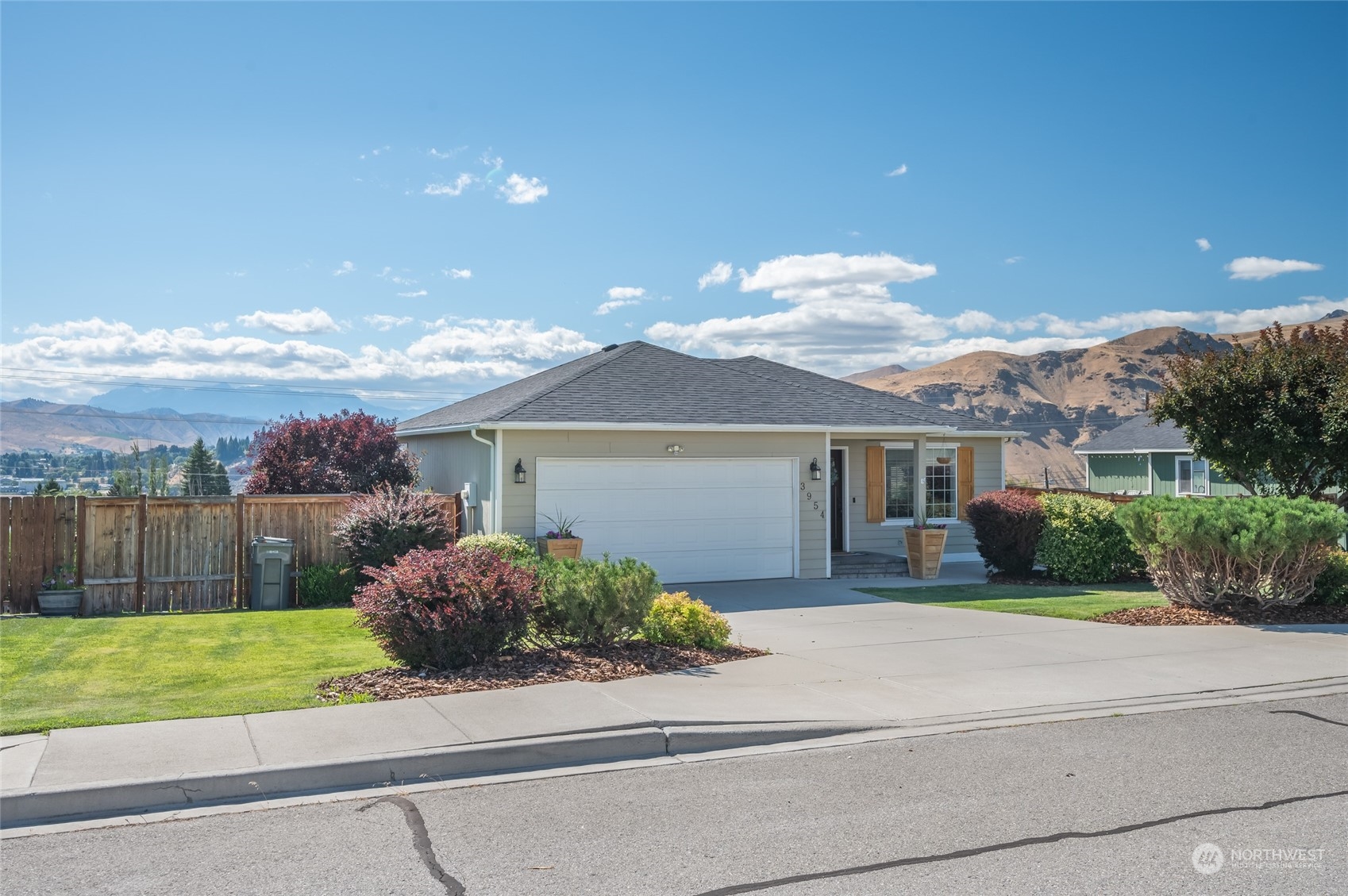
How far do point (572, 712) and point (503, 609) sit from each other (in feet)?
6.47

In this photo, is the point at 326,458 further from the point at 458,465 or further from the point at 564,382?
the point at 564,382

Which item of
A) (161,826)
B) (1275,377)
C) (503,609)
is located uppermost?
(1275,377)

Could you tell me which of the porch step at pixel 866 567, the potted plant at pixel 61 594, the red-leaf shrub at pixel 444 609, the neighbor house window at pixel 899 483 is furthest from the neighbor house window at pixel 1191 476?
the potted plant at pixel 61 594

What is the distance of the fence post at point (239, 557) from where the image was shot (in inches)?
622

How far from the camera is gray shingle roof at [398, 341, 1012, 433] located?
56.5 ft

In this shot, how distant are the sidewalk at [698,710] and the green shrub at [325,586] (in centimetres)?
650

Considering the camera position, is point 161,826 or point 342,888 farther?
point 161,826

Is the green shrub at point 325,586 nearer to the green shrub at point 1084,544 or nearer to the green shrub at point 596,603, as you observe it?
the green shrub at point 596,603

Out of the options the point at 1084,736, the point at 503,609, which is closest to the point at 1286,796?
the point at 1084,736

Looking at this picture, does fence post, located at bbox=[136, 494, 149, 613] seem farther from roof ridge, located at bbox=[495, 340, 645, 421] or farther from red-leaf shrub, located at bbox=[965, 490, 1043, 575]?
red-leaf shrub, located at bbox=[965, 490, 1043, 575]

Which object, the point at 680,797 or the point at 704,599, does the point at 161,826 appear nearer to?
the point at 680,797

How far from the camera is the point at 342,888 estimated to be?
486cm

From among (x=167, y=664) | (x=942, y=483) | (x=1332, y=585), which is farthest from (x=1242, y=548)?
(x=167, y=664)

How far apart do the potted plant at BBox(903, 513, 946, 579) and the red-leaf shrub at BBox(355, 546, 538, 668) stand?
1080cm
